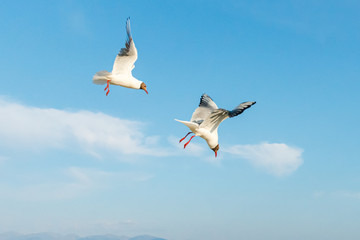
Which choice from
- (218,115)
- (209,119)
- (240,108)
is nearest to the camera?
(240,108)

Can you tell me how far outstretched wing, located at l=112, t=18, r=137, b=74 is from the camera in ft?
74.3

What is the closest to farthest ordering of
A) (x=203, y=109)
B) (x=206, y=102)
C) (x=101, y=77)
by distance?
(x=101, y=77), (x=203, y=109), (x=206, y=102)

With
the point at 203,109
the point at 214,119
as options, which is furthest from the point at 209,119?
the point at 203,109

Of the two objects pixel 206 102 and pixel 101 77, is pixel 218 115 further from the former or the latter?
pixel 101 77

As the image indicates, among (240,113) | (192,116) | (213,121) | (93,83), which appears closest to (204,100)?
(192,116)

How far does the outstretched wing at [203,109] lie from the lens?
Result: 78.9ft

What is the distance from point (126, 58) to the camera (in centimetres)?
2294

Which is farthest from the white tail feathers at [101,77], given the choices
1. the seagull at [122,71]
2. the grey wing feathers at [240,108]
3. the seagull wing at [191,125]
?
the grey wing feathers at [240,108]

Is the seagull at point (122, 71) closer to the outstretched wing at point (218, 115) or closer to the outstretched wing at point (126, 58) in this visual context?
the outstretched wing at point (126, 58)

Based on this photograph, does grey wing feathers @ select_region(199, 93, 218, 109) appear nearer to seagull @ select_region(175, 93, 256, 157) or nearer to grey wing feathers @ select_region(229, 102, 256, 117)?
seagull @ select_region(175, 93, 256, 157)

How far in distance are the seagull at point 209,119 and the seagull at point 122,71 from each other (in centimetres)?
429

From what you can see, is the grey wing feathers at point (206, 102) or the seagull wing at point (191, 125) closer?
the seagull wing at point (191, 125)

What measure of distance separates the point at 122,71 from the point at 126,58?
2.68 ft

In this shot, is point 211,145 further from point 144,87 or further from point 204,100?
point 144,87
